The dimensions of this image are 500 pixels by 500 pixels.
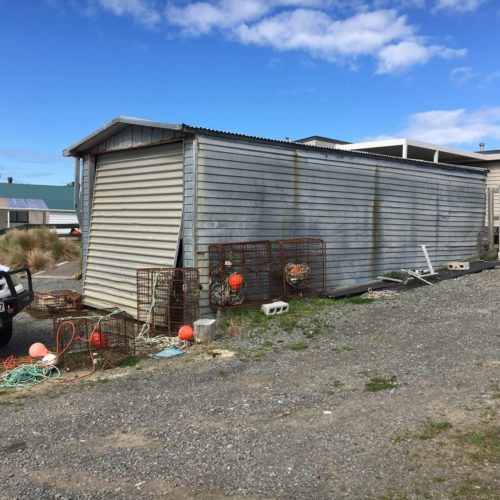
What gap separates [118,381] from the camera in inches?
229

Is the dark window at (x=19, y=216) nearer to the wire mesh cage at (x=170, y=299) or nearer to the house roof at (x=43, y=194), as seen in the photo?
the house roof at (x=43, y=194)

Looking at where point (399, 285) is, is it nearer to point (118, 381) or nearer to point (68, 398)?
point (118, 381)

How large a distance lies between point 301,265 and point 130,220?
339cm

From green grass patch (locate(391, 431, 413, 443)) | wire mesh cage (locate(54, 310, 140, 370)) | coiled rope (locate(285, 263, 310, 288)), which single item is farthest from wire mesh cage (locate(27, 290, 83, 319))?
green grass patch (locate(391, 431, 413, 443))

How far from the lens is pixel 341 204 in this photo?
35.4 ft

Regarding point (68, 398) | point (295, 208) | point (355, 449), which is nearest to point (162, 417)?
point (68, 398)

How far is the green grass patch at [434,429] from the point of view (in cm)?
403

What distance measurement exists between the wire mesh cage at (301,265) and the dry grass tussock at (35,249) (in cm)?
1050

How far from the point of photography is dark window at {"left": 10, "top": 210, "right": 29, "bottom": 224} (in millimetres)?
43031

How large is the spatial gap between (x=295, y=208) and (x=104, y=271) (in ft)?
13.4

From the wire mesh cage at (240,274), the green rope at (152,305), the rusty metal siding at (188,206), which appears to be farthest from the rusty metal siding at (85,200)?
the wire mesh cage at (240,274)

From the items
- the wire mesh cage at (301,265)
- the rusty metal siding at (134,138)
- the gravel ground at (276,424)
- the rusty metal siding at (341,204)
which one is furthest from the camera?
the wire mesh cage at (301,265)

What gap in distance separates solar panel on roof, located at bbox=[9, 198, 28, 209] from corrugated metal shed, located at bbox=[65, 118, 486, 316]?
115ft

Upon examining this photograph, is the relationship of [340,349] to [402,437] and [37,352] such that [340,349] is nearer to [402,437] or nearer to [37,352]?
[402,437]
